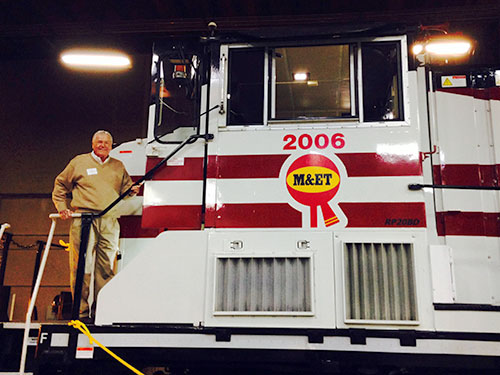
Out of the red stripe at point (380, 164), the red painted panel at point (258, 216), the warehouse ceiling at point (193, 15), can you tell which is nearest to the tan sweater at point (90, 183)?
the red painted panel at point (258, 216)

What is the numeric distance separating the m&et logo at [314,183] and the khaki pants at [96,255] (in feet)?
5.80

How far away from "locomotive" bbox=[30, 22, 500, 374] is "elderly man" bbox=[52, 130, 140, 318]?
0.72 m

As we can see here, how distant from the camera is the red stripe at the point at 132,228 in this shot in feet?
14.5

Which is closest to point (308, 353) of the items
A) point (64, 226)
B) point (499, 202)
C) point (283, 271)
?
point (283, 271)

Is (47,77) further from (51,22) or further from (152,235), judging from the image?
(152,235)

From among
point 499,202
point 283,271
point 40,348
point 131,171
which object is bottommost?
Answer: point 40,348

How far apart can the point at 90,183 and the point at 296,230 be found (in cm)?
203

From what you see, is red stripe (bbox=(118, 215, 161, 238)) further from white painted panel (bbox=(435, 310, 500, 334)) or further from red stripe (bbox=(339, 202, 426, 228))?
white painted panel (bbox=(435, 310, 500, 334))

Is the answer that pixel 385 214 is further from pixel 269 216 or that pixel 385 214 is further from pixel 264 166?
pixel 264 166

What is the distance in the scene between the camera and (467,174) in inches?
161

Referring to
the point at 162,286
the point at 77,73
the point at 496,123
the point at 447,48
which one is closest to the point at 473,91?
the point at 496,123

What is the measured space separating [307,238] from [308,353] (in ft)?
2.66

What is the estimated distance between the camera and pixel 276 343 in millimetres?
3289

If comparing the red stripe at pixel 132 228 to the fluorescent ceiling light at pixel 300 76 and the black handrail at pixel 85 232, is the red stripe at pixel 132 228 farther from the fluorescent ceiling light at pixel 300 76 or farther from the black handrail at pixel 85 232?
the fluorescent ceiling light at pixel 300 76
